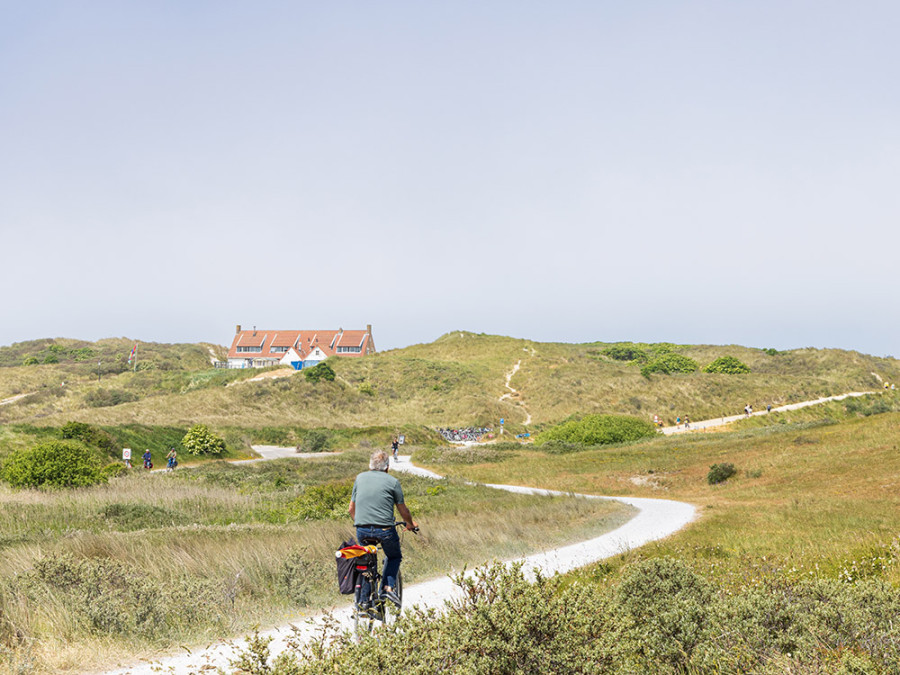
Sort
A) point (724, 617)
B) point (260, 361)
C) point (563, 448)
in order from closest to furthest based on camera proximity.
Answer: point (724, 617) → point (563, 448) → point (260, 361)

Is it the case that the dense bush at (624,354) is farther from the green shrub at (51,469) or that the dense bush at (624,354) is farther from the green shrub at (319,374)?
the green shrub at (51,469)

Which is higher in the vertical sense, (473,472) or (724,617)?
(724,617)

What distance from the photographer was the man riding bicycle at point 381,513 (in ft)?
23.2

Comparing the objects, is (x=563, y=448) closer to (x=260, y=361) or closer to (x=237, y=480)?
(x=237, y=480)

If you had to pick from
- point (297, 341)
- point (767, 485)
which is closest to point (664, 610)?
point (767, 485)

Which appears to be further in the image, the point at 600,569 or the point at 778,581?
the point at 600,569

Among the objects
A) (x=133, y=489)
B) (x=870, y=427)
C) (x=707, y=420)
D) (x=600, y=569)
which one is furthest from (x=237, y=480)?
(x=707, y=420)

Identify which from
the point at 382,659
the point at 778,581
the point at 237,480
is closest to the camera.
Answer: the point at 382,659

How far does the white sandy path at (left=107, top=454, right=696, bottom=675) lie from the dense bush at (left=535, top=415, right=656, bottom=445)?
2287cm

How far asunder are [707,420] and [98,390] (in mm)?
69972

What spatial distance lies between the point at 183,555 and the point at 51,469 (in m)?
A: 14.7

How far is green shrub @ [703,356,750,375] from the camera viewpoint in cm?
8838

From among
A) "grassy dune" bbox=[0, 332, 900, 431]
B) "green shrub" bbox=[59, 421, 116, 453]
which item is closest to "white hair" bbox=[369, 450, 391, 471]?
"green shrub" bbox=[59, 421, 116, 453]

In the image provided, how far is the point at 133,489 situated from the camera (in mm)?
20297
